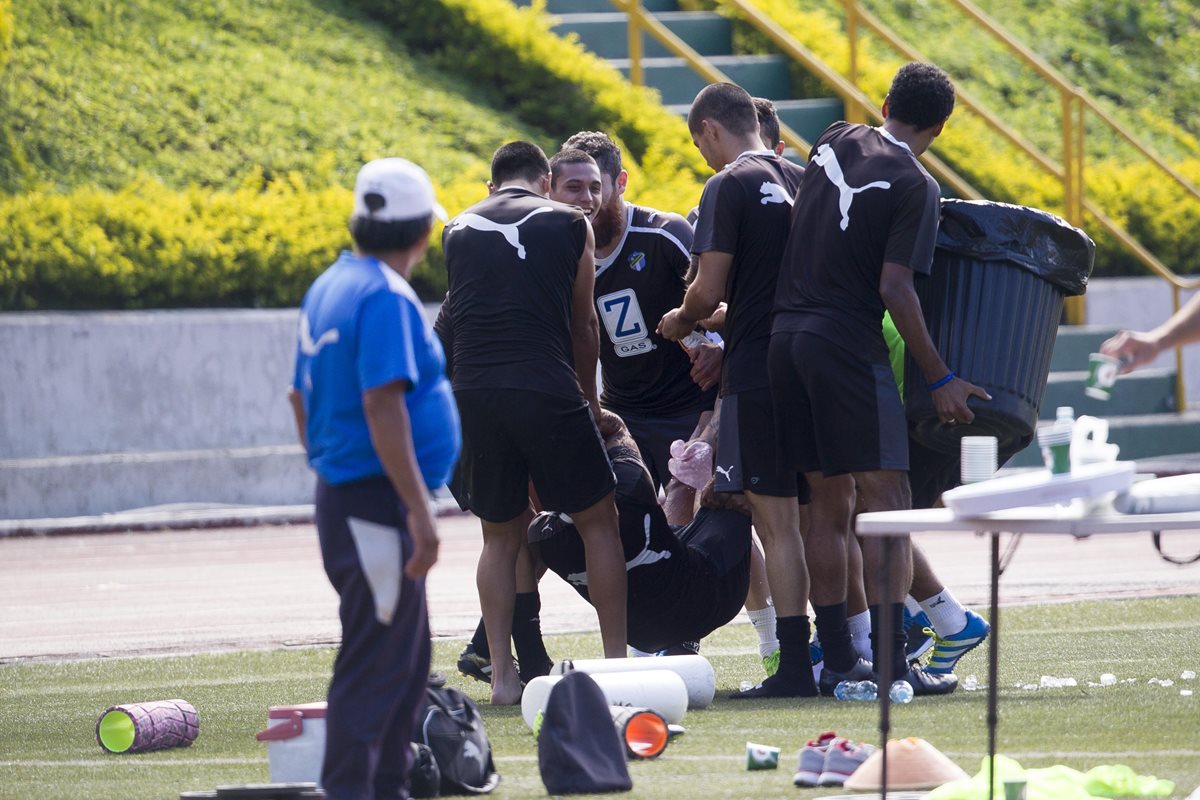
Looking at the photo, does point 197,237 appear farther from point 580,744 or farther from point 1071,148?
point 580,744

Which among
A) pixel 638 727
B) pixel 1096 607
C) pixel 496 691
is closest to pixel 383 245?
pixel 638 727

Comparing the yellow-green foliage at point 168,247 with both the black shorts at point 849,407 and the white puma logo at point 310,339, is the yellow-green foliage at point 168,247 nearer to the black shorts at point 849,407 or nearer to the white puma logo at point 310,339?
the black shorts at point 849,407

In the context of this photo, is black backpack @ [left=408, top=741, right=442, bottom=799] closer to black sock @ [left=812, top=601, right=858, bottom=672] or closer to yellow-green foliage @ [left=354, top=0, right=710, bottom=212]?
black sock @ [left=812, top=601, right=858, bottom=672]

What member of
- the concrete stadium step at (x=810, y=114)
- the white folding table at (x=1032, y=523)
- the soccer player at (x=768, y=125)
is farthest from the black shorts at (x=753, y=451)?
the concrete stadium step at (x=810, y=114)

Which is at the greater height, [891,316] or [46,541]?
[891,316]

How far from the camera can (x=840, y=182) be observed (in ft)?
24.0

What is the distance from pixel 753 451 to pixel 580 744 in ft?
7.06

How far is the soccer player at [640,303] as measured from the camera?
8211 millimetres

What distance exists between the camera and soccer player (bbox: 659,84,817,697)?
24.5ft

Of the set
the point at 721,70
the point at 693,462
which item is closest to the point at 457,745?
the point at 693,462

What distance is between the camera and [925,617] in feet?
26.8

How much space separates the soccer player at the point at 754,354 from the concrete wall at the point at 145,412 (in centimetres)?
993

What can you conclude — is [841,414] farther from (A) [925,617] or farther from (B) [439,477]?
(B) [439,477]

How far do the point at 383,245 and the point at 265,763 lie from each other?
6.96 ft
